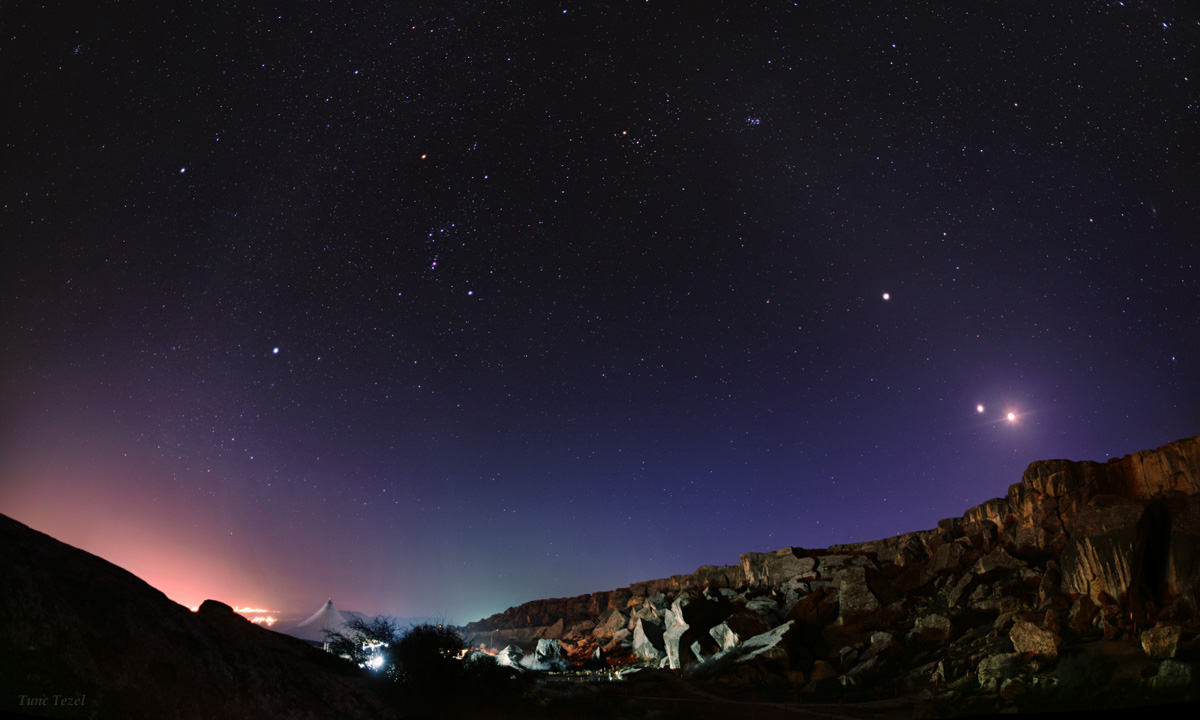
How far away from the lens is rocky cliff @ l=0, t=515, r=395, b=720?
4004mm

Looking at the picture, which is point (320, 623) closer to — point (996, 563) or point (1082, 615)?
point (996, 563)

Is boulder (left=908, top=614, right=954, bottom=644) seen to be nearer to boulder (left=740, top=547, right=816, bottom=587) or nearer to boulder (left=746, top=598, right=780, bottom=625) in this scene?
boulder (left=746, top=598, right=780, bottom=625)

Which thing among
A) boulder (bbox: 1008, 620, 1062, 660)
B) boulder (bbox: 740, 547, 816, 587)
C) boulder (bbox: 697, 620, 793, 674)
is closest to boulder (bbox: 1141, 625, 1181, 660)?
boulder (bbox: 1008, 620, 1062, 660)

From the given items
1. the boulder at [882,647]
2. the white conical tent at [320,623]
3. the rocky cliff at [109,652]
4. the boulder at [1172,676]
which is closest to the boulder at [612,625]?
the boulder at [882,647]

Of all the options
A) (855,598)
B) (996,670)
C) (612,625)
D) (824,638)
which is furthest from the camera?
(612,625)

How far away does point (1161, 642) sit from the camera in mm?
21609

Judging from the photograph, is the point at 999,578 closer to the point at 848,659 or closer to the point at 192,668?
the point at 848,659

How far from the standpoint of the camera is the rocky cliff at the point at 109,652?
4004 mm

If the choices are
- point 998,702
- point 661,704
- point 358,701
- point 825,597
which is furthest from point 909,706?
point 358,701

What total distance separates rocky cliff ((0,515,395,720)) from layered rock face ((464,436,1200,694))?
29336mm

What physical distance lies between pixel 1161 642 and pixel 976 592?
628 inches

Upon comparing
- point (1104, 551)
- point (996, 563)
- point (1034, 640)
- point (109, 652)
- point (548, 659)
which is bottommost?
point (548, 659)

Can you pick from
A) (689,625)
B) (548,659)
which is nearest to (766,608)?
(689,625)

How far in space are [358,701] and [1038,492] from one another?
49446mm
